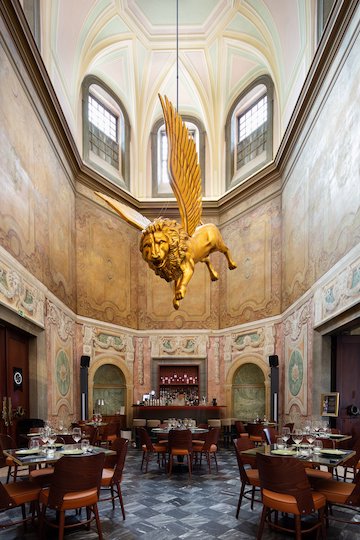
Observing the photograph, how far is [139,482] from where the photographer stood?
24.1ft

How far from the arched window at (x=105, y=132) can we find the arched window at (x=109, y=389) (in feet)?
21.7

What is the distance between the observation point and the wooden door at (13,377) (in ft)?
26.0

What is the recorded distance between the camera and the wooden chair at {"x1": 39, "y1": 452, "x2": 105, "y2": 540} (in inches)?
167

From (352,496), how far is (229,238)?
1098 cm

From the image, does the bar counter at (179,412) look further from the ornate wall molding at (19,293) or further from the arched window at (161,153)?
the arched window at (161,153)

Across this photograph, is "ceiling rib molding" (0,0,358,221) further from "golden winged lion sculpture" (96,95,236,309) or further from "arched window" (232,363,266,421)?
"arched window" (232,363,266,421)

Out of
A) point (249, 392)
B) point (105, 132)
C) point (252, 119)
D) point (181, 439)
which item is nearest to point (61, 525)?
point (181, 439)

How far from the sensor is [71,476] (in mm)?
4293

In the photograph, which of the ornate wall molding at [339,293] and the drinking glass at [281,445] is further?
the ornate wall molding at [339,293]

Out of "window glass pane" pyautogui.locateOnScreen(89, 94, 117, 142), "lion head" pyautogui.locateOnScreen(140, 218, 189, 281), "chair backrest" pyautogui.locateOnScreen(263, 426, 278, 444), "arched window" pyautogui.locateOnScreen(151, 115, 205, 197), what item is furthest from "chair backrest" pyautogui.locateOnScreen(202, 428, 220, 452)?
"window glass pane" pyautogui.locateOnScreen(89, 94, 117, 142)

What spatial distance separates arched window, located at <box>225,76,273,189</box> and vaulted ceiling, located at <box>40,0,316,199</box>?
13.3 inches

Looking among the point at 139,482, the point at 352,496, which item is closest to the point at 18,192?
the point at 139,482

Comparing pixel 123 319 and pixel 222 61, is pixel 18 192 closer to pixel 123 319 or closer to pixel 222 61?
pixel 123 319

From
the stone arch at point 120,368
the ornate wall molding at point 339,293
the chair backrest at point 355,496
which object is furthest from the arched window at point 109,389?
the chair backrest at point 355,496
